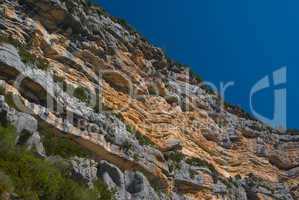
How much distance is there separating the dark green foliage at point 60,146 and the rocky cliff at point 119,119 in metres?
0.06

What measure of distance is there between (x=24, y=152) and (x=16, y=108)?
10.0ft

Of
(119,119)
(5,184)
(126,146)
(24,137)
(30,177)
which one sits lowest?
(5,184)

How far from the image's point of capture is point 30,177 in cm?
1694

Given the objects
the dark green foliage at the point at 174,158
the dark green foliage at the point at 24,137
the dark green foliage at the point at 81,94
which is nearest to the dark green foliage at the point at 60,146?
the dark green foliage at the point at 24,137

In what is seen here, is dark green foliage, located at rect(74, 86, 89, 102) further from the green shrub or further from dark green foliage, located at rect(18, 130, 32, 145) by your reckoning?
the green shrub

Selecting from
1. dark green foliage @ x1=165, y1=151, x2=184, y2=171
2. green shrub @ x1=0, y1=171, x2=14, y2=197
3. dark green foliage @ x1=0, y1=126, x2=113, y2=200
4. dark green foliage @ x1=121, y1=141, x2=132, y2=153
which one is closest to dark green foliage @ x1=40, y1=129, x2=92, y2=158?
dark green foliage @ x1=0, y1=126, x2=113, y2=200

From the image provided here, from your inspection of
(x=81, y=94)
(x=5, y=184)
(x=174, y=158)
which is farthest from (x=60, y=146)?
(x=174, y=158)

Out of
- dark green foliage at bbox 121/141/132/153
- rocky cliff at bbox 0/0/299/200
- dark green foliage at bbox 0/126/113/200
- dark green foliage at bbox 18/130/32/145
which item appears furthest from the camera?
dark green foliage at bbox 121/141/132/153

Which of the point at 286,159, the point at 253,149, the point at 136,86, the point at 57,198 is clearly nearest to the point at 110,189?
the point at 57,198

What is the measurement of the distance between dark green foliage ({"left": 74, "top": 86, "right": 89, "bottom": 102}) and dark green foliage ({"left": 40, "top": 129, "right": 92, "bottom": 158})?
3.70m

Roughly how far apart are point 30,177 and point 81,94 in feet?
32.8

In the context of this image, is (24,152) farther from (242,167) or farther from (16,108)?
(242,167)

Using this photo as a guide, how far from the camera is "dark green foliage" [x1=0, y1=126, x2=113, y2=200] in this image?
16.0 meters

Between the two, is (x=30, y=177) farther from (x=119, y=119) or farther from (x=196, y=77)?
(x=196, y=77)
